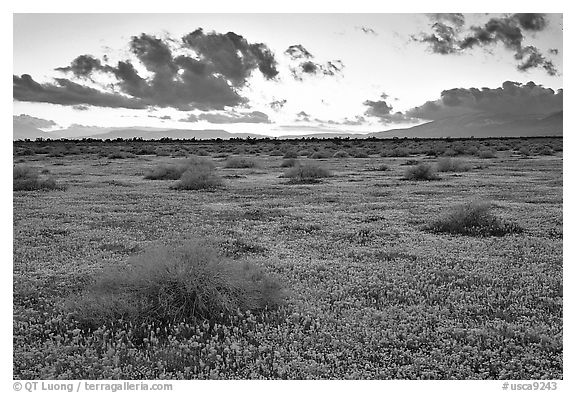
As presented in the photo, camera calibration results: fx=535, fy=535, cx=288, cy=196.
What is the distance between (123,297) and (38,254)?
16.5 ft

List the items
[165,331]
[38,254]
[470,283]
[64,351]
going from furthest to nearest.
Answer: [38,254]
[470,283]
[165,331]
[64,351]

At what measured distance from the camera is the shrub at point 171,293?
7949mm

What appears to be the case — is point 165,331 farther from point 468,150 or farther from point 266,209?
point 468,150

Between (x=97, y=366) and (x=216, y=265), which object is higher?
(x=216, y=265)

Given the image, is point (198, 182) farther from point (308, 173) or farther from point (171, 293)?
point (171, 293)

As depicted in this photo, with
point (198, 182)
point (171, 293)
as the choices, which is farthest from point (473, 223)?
point (198, 182)

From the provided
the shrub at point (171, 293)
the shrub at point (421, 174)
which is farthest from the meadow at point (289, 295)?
the shrub at point (421, 174)

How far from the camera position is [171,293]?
8164 millimetres

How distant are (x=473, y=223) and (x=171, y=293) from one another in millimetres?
9894

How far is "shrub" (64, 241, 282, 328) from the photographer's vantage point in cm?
795

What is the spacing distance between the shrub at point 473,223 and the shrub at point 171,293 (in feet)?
26.0
